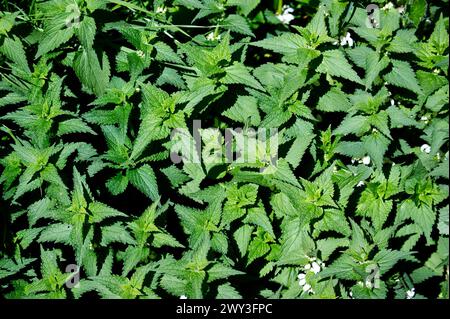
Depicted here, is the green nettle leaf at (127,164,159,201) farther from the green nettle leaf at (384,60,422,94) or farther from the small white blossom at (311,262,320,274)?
the green nettle leaf at (384,60,422,94)

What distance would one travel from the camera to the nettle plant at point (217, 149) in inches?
110

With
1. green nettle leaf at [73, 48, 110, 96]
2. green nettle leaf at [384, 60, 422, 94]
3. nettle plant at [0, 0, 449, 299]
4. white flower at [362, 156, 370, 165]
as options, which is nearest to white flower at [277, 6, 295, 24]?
nettle plant at [0, 0, 449, 299]

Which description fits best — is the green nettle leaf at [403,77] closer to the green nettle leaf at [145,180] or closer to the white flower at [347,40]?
the white flower at [347,40]

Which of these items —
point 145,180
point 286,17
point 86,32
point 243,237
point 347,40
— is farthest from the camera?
point 286,17

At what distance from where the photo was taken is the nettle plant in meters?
2.79

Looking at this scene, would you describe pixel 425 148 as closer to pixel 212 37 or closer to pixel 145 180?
pixel 212 37

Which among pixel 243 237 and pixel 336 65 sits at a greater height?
pixel 336 65

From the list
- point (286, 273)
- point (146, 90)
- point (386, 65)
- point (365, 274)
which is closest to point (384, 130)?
point (386, 65)

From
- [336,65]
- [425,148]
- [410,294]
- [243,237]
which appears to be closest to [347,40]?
[336,65]

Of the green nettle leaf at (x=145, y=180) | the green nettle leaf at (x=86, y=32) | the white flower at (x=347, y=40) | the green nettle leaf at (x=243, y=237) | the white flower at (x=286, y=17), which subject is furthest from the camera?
the white flower at (x=286, y=17)

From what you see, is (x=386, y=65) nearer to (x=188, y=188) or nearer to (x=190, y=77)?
(x=190, y=77)

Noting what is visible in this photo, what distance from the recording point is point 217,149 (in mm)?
3016

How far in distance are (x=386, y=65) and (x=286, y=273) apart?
56.0 inches

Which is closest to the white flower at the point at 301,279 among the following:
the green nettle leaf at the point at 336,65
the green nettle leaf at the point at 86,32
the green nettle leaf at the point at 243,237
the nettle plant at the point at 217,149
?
the nettle plant at the point at 217,149
